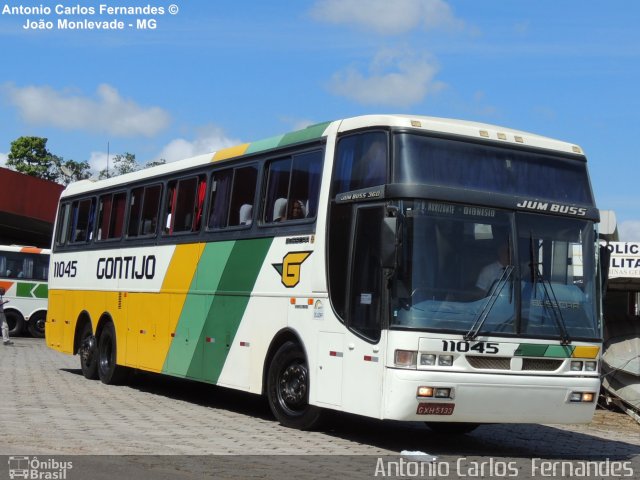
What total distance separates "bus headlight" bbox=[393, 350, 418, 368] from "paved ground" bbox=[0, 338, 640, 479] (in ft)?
3.12

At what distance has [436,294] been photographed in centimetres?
1023

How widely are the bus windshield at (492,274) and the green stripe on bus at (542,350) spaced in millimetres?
112

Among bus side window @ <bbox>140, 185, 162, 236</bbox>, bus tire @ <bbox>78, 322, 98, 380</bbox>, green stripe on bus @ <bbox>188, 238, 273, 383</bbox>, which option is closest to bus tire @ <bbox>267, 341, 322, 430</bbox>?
green stripe on bus @ <bbox>188, 238, 273, 383</bbox>

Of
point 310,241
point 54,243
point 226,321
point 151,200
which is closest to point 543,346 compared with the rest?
point 310,241

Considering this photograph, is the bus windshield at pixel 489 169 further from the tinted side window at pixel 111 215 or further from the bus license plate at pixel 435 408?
the tinted side window at pixel 111 215

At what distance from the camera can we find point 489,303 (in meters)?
10.4

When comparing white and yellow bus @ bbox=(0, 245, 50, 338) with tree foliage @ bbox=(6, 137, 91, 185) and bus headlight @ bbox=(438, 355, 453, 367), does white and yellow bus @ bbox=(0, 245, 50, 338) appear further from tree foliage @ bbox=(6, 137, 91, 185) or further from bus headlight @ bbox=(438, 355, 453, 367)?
tree foliage @ bbox=(6, 137, 91, 185)

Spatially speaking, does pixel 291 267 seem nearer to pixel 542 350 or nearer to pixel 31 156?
pixel 542 350

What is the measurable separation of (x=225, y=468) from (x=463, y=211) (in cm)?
358

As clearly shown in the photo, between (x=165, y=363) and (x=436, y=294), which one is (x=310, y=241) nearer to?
(x=436, y=294)

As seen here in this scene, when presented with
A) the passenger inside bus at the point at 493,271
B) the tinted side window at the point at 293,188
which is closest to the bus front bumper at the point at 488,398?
the passenger inside bus at the point at 493,271

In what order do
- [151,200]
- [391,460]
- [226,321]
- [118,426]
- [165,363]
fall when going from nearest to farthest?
[391,460] → [118,426] → [226,321] → [165,363] → [151,200]

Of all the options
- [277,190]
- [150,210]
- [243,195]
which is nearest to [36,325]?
[150,210]

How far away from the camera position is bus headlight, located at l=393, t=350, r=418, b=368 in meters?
10.1
